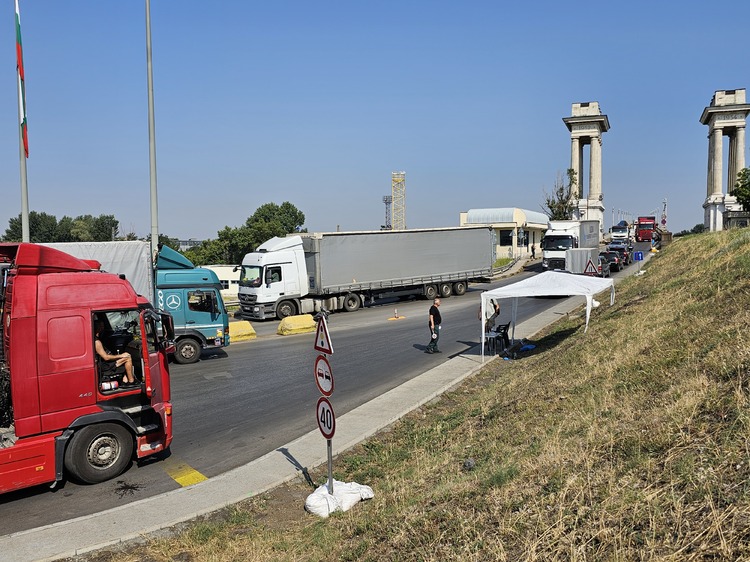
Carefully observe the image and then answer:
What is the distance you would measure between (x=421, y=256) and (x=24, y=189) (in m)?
19.8

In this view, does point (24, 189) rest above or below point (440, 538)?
above

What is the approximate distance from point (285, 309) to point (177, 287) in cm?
976

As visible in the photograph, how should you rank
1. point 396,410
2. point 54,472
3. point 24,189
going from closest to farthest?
1. point 54,472
2. point 396,410
3. point 24,189

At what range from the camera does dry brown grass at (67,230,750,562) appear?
439 cm

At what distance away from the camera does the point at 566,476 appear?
551 cm

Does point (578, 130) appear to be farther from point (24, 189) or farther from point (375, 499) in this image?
point (375, 499)

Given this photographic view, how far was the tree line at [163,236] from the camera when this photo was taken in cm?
8119

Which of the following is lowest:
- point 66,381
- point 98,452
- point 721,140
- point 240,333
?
point 240,333

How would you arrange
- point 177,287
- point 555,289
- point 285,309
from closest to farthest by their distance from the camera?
point 555,289 < point 177,287 < point 285,309

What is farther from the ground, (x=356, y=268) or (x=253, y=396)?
(x=356, y=268)

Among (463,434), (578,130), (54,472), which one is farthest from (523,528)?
(578,130)

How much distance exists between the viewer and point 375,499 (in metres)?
7.08

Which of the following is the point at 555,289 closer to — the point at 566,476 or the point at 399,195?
the point at 566,476

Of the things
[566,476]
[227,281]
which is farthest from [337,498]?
[227,281]
